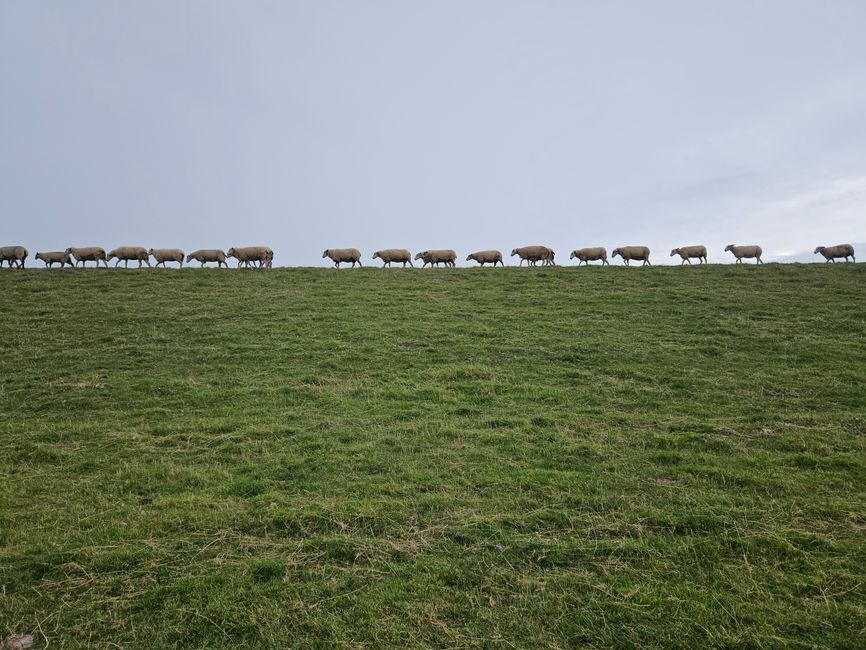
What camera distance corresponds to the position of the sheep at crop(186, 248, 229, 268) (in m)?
31.7

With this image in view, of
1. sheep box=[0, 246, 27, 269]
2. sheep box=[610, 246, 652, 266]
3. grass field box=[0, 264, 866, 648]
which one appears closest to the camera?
grass field box=[0, 264, 866, 648]

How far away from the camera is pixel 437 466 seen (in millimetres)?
8070

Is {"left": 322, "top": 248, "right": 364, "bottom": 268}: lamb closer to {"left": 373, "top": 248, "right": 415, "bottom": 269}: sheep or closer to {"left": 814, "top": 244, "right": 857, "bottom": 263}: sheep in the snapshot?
{"left": 373, "top": 248, "right": 415, "bottom": 269}: sheep

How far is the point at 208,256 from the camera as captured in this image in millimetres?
31938

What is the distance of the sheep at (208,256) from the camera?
104 ft

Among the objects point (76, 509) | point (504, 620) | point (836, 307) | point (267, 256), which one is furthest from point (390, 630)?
point (267, 256)

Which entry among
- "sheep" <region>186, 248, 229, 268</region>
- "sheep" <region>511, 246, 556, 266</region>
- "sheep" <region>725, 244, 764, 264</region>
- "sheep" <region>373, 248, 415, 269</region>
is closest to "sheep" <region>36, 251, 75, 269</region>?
"sheep" <region>186, 248, 229, 268</region>

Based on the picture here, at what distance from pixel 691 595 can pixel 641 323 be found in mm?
15435

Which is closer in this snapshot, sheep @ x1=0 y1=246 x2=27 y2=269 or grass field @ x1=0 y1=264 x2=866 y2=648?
grass field @ x1=0 y1=264 x2=866 y2=648

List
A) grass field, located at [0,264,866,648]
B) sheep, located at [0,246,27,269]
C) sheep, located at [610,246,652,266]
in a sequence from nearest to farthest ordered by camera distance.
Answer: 1. grass field, located at [0,264,866,648]
2. sheep, located at [0,246,27,269]
3. sheep, located at [610,246,652,266]

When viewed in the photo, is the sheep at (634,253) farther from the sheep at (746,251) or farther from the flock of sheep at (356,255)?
the sheep at (746,251)

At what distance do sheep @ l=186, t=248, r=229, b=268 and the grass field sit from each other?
13968mm

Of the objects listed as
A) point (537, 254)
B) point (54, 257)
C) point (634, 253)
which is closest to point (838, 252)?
point (634, 253)

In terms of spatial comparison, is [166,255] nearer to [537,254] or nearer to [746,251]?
[537,254]
